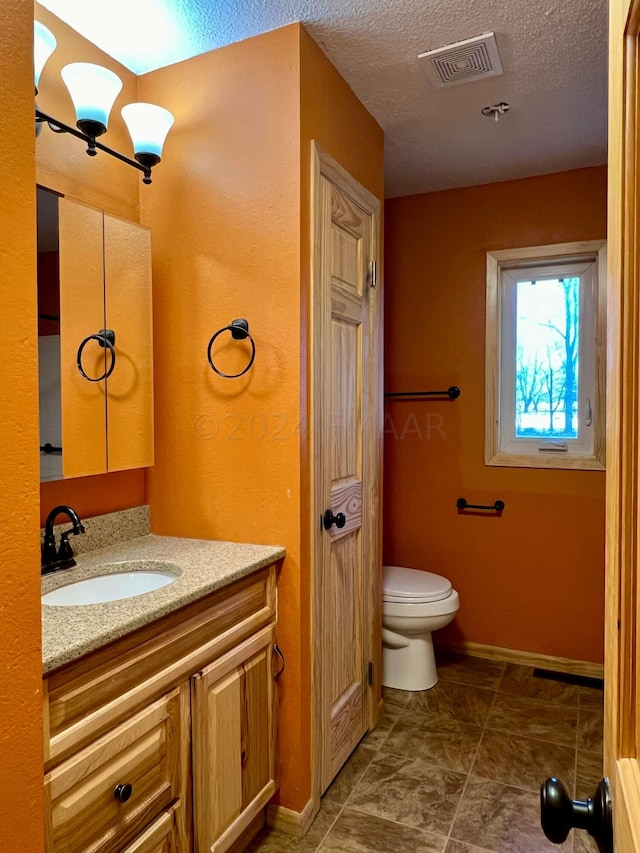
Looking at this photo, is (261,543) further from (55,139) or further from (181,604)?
(55,139)

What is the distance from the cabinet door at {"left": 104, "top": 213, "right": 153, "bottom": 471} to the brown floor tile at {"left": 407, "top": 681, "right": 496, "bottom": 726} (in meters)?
1.63

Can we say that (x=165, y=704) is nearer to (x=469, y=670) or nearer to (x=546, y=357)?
(x=469, y=670)

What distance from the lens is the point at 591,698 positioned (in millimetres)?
2518

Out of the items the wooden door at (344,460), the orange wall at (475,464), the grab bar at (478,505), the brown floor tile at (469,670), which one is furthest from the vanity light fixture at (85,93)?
the brown floor tile at (469,670)

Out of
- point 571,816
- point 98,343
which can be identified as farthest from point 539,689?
point 98,343

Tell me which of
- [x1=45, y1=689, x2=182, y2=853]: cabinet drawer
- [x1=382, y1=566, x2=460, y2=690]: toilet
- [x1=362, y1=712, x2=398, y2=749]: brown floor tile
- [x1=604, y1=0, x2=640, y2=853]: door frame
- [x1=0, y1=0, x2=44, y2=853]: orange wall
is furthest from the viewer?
[x1=382, y1=566, x2=460, y2=690]: toilet

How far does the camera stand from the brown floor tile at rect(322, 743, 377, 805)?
6.20 feet

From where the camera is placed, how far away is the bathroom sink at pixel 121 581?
4.98 ft

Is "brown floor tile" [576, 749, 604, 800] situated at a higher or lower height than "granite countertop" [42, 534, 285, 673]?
lower

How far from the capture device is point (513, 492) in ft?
9.39

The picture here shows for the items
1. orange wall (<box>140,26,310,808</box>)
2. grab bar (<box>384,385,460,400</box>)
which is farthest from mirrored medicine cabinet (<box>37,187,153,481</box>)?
grab bar (<box>384,385,460,400</box>)

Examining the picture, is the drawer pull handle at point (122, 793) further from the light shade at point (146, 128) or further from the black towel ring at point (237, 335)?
the light shade at point (146, 128)

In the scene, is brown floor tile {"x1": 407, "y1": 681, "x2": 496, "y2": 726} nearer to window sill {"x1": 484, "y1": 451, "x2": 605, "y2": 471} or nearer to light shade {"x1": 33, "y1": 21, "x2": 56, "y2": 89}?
window sill {"x1": 484, "y1": 451, "x2": 605, "y2": 471}

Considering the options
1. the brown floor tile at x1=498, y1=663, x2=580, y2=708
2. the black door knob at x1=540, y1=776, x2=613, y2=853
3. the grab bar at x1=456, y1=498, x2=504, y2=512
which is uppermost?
the black door knob at x1=540, y1=776, x2=613, y2=853
